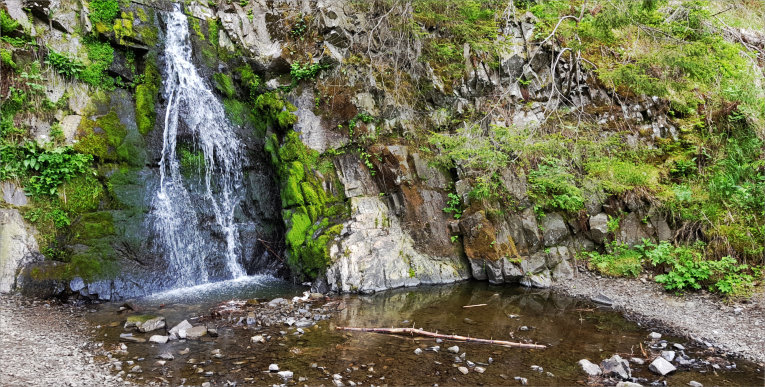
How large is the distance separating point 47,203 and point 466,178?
32.7ft

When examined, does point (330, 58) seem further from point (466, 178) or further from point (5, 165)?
point (5, 165)

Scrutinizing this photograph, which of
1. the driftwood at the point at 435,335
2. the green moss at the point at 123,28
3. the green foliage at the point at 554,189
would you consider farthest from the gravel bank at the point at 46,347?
the green foliage at the point at 554,189

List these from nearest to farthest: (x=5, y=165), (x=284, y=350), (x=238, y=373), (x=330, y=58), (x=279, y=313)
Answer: (x=238, y=373) < (x=284, y=350) < (x=279, y=313) < (x=5, y=165) < (x=330, y=58)

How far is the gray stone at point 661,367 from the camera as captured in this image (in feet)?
16.8

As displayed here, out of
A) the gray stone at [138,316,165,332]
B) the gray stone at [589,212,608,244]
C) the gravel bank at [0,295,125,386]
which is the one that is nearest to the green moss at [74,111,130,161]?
the gravel bank at [0,295,125,386]

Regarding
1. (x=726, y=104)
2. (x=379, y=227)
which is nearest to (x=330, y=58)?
(x=379, y=227)

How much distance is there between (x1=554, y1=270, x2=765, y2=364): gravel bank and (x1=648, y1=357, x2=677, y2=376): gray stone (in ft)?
5.10

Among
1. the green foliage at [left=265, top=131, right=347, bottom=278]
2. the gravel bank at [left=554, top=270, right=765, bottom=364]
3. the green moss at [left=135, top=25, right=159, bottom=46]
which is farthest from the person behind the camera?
the green moss at [left=135, top=25, right=159, bottom=46]

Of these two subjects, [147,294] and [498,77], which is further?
[498,77]

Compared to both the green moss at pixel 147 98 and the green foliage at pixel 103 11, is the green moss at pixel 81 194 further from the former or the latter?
the green foliage at pixel 103 11

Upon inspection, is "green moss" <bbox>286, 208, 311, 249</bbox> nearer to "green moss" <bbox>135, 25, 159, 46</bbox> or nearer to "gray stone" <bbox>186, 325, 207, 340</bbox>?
"gray stone" <bbox>186, 325, 207, 340</bbox>

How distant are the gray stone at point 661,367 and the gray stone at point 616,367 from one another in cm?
32

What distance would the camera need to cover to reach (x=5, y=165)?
26.9 feet

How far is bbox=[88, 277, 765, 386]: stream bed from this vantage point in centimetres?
504
